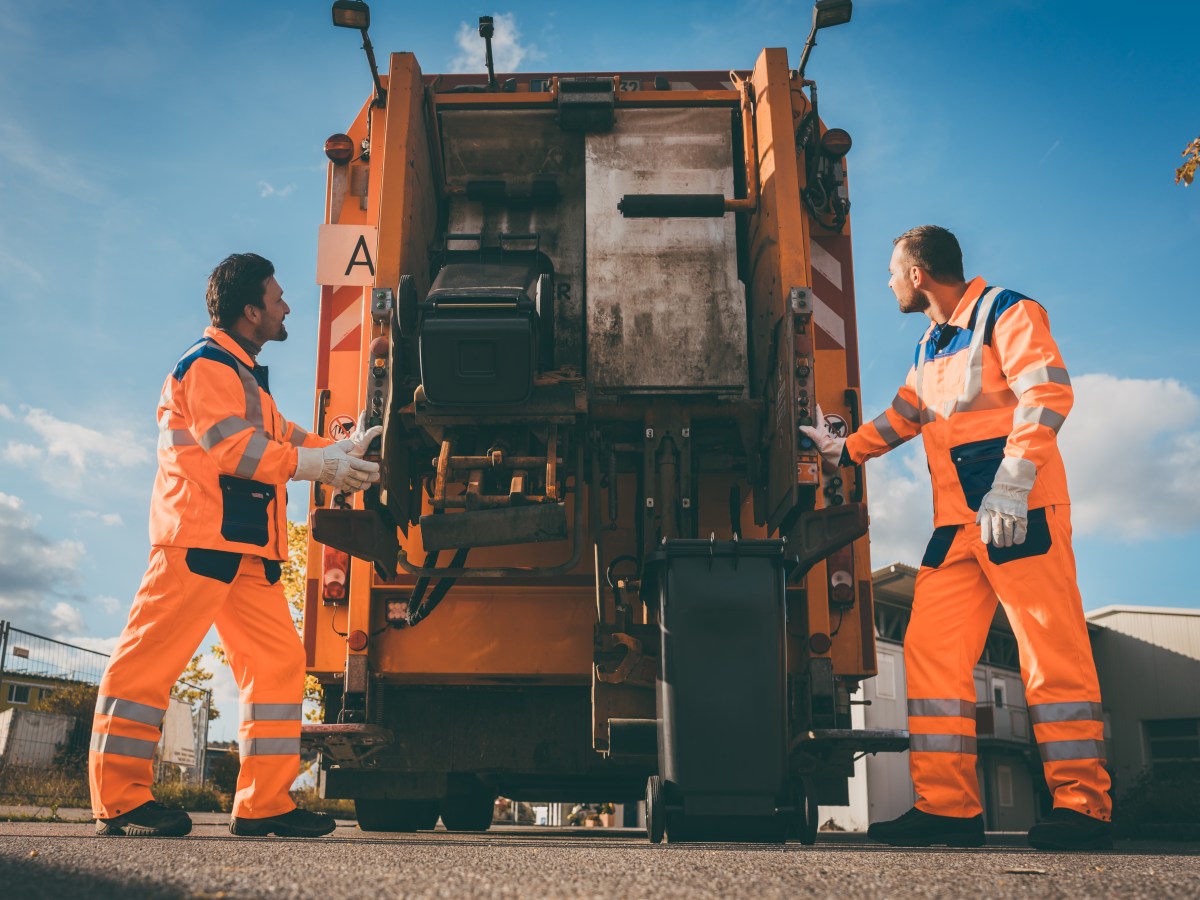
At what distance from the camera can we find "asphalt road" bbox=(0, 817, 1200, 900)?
5.76 feet

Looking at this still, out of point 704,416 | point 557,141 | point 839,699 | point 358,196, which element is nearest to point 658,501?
point 704,416

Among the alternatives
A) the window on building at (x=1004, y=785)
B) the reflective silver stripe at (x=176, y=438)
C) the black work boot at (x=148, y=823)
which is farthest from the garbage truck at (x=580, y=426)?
the window on building at (x=1004, y=785)

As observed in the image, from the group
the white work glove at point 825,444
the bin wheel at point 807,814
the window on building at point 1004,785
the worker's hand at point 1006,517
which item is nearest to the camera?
the worker's hand at point 1006,517

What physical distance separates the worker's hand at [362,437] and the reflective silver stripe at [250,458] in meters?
0.29

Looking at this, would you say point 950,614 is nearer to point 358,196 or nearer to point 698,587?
point 698,587

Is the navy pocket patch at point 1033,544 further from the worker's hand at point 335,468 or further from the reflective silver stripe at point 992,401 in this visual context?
the worker's hand at point 335,468

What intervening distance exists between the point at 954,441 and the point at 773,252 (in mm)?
989

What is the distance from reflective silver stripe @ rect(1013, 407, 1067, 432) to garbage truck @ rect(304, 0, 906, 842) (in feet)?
2.03

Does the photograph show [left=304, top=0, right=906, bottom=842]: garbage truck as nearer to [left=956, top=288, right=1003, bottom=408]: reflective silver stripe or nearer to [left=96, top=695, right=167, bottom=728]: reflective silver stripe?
[left=956, top=288, right=1003, bottom=408]: reflective silver stripe

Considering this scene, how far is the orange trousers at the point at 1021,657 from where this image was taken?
3.00 meters

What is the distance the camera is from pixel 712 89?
4.73 metres

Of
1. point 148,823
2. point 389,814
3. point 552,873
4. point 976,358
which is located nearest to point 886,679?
point 389,814

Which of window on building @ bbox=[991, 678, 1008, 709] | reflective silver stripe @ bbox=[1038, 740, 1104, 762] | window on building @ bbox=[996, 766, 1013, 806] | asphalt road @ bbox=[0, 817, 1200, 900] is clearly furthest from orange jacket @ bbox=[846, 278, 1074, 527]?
window on building @ bbox=[996, 766, 1013, 806]

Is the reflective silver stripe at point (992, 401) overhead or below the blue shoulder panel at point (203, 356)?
below
